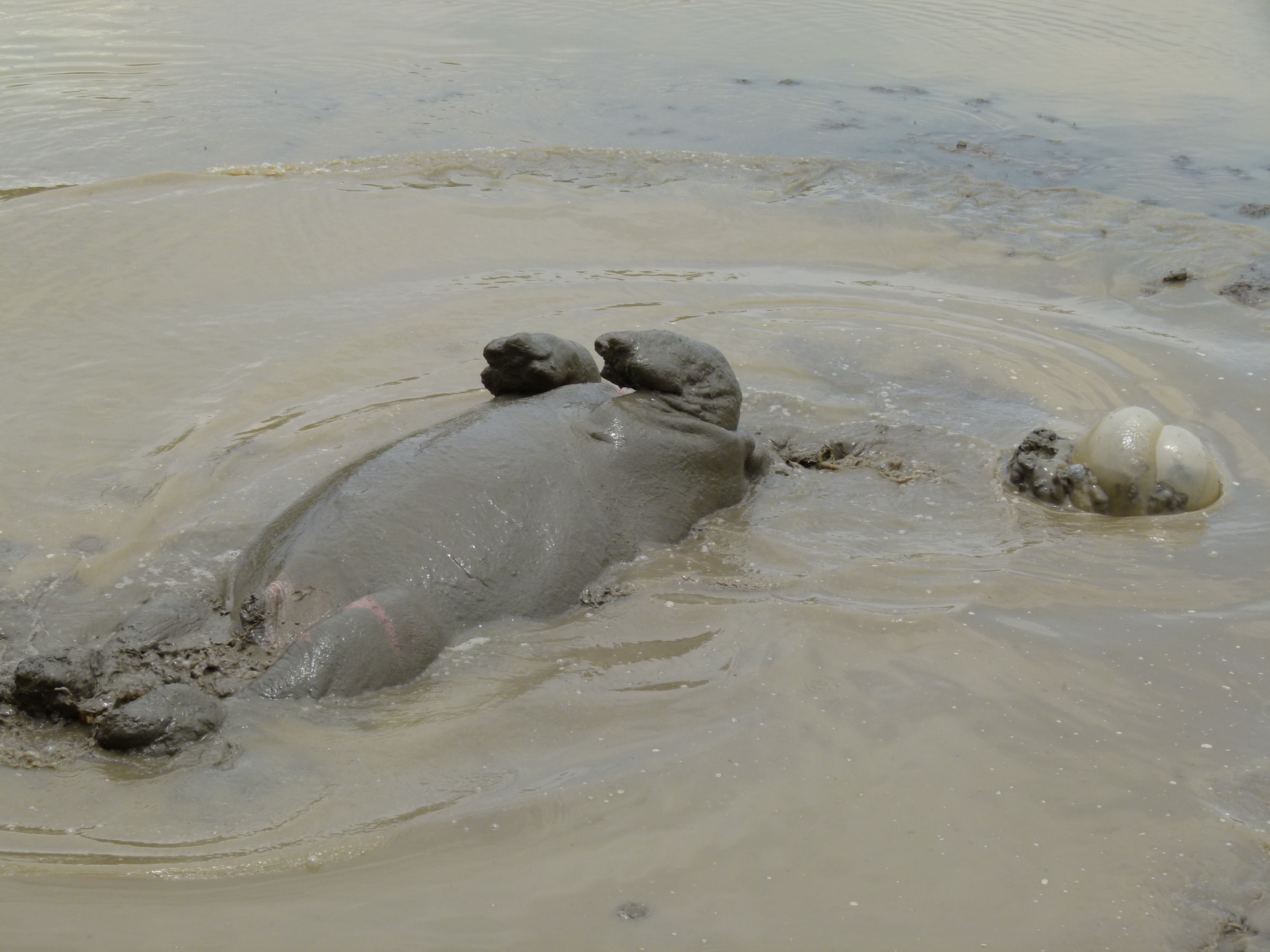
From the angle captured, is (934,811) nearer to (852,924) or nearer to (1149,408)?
(852,924)

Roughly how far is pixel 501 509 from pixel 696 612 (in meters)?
0.91

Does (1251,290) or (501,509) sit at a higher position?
(1251,290)

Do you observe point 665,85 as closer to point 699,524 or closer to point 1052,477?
point 1052,477

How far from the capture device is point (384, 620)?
412 cm

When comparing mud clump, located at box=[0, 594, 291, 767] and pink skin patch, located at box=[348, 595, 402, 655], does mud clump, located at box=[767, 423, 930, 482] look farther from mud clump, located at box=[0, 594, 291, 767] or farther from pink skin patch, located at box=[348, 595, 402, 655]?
mud clump, located at box=[0, 594, 291, 767]

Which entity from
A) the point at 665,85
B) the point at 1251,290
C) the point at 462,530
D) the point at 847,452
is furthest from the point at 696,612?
the point at 665,85

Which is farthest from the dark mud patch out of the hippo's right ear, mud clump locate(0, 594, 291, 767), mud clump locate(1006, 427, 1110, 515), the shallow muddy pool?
mud clump locate(0, 594, 291, 767)

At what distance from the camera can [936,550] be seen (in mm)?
5445

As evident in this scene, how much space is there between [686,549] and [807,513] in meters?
0.79

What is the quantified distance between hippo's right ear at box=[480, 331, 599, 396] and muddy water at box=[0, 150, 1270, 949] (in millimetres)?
1004

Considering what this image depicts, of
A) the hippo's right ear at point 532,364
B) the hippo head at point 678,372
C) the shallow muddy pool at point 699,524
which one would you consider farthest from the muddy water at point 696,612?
the hippo's right ear at point 532,364

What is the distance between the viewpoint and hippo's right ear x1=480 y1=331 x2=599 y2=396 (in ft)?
18.1

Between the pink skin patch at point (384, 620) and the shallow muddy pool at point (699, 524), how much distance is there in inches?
6.7

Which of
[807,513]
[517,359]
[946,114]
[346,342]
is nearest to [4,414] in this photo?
[346,342]
